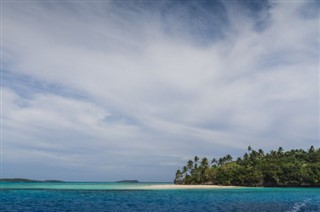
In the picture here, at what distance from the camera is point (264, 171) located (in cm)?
12900

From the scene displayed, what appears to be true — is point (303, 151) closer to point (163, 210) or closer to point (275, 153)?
point (275, 153)

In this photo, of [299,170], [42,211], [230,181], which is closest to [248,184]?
[230,181]

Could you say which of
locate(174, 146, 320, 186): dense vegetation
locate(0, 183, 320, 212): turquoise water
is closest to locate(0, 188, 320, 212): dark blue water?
locate(0, 183, 320, 212): turquoise water

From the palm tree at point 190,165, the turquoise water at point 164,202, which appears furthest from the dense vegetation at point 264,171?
the turquoise water at point 164,202

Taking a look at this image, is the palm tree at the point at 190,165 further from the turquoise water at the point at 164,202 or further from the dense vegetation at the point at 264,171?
the turquoise water at the point at 164,202

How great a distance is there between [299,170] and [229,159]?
139ft

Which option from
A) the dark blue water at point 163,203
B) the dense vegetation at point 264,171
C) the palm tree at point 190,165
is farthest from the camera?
the palm tree at point 190,165

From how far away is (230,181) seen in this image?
13562cm

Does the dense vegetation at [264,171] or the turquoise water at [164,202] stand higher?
the dense vegetation at [264,171]

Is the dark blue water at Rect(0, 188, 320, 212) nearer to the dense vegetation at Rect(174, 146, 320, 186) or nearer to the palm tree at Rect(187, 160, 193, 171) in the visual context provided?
the dense vegetation at Rect(174, 146, 320, 186)

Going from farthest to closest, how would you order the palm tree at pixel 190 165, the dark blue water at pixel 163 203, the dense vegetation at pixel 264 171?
the palm tree at pixel 190 165 < the dense vegetation at pixel 264 171 < the dark blue water at pixel 163 203

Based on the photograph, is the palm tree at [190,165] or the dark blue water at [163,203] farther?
the palm tree at [190,165]

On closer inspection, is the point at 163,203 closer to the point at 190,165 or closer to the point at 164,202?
the point at 164,202

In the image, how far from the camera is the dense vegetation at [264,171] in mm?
126438
